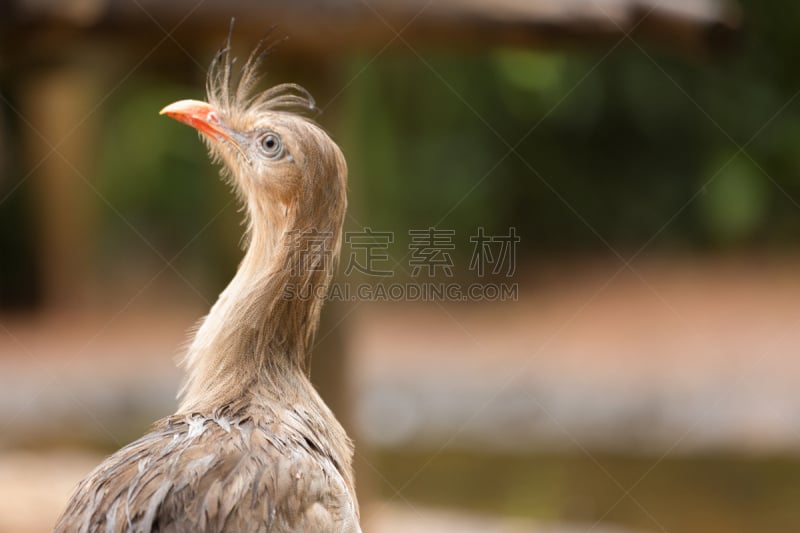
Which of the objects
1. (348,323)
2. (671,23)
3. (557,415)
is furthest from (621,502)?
(671,23)

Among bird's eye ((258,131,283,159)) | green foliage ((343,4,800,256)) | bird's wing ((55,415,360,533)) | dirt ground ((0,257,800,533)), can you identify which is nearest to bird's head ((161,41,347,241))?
bird's eye ((258,131,283,159))

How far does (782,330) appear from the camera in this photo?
25.0 feet

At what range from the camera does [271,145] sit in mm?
2174

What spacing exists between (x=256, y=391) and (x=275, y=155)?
1.63 feet

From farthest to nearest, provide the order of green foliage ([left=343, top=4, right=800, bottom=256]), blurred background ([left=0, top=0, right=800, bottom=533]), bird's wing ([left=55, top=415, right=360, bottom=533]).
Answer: green foliage ([left=343, top=4, right=800, bottom=256]) → blurred background ([left=0, top=0, right=800, bottom=533]) → bird's wing ([left=55, top=415, right=360, bottom=533])

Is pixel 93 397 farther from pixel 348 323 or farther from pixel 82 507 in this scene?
pixel 82 507

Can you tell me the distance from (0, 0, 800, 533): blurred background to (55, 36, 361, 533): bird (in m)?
1.36

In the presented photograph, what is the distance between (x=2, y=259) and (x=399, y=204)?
3.84 m

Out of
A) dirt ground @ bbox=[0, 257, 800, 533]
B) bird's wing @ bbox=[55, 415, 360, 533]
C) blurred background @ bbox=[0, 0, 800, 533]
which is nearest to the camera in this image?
bird's wing @ bbox=[55, 415, 360, 533]

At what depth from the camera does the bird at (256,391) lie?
1.71 metres

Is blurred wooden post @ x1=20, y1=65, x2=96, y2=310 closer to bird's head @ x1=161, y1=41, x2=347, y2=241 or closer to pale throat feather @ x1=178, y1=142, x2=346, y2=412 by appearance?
bird's head @ x1=161, y1=41, x2=347, y2=241

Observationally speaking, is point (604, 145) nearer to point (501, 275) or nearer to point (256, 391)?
point (501, 275)

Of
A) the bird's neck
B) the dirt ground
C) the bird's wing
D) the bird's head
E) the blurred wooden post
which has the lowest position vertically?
the bird's wing

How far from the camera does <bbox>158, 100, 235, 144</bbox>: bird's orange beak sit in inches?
84.8
